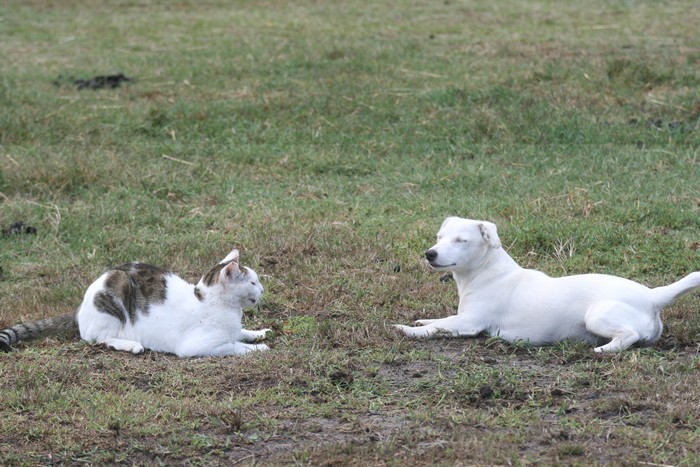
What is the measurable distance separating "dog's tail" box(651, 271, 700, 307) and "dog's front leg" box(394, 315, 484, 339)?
1.12 meters

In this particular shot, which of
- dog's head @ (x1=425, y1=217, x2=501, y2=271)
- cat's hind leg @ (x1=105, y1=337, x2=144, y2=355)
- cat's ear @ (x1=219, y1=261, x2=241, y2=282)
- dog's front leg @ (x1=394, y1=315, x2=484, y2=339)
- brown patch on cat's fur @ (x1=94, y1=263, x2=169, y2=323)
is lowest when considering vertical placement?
cat's hind leg @ (x1=105, y1=337, x2=144, y2=355)

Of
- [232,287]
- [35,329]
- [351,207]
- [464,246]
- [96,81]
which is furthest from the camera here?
[96,81]

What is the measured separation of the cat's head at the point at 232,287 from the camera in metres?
6.74

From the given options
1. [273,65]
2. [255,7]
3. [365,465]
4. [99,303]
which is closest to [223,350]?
[99,303]

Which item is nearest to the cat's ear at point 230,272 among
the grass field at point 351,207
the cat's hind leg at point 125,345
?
the grass field at point 351,207

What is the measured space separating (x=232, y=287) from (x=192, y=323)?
0.34 m

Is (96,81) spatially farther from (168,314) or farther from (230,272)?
(230,272)

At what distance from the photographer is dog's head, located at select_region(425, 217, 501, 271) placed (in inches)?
270

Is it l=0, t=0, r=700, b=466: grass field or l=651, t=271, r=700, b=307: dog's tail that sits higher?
l=651, t=271, r=700, b=307: dog's tail

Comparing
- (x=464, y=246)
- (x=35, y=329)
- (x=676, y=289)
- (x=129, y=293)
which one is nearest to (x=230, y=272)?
(x=129, y=293)

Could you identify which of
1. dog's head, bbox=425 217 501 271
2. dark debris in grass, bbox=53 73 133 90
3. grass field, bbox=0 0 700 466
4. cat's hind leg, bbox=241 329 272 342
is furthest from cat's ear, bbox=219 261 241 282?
dark debris in grass, bbox=53 73 133 90

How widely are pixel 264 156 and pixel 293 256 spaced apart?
121 inches

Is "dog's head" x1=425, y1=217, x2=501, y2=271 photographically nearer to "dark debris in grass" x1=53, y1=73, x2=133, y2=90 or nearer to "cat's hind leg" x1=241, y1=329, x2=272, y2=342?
"cat's hind leg" x1=241, y1=329, x2=272, y2=342

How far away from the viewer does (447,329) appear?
684 centimetres
